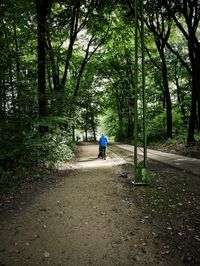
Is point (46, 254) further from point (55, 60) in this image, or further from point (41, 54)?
point (55, 60)

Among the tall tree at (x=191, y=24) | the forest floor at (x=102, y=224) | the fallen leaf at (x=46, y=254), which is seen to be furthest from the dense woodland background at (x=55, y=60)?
the fallen leaf at (x=46, y=254)

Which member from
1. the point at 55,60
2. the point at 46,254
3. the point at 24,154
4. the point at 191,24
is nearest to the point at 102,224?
the point at 46,254

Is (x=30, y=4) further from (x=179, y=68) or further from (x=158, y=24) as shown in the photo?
(x=179, y=68)

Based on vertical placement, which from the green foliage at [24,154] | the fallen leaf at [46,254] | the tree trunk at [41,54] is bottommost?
the fallen leaf at [46,254]

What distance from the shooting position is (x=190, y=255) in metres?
3.89

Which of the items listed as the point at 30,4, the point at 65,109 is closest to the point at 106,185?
the point at 65,109

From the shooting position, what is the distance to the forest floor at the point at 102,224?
3961 mm

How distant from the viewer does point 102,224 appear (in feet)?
16.9

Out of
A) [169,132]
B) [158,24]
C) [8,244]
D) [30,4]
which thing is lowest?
[8,244]

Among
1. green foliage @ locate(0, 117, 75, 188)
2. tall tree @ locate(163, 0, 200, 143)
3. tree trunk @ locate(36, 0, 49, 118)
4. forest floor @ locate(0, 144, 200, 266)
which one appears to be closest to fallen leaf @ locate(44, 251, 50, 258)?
forest floor @ locate(0, 144, 200, 266)

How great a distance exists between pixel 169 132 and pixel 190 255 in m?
17.7

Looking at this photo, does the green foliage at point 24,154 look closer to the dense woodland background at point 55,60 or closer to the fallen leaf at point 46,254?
the dense woodland background at point 55,60

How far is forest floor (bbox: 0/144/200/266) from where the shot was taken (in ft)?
13.0

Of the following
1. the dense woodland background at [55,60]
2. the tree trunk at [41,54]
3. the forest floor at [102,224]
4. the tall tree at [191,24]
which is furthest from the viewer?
the tall tree at [191,24]
